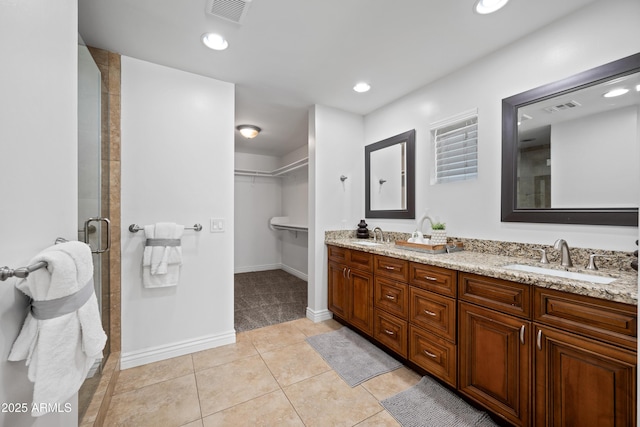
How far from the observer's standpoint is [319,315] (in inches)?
115

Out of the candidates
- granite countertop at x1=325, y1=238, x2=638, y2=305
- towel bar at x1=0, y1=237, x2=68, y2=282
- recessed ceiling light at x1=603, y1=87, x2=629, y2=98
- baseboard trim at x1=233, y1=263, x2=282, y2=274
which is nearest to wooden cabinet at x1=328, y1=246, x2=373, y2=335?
granite countertop at x1=325, y1=238, x2=638, y2=305

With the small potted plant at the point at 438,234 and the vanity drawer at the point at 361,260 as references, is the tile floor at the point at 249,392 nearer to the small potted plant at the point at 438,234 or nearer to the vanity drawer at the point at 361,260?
the vanity drawer at the point at 361,260

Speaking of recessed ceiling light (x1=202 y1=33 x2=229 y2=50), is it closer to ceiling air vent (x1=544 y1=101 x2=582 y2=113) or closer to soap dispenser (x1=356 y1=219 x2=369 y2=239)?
soap dispenser (x1=356 y1=219 x2=369 y2=239)

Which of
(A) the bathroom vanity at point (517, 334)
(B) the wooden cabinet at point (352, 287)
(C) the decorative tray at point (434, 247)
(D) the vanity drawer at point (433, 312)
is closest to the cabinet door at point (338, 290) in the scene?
(B) the wooden cabinet at point (352, 287)

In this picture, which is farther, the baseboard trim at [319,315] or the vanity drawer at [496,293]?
the baseboard trim at [319,315]

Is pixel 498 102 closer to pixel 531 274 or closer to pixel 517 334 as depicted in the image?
pixel 531 274

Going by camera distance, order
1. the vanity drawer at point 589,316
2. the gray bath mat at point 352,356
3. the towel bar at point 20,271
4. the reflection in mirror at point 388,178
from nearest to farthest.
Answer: the towel bar at point 20,271, the vanity drawer at point 589,316, the gray bath mat at point 352,356, the reflection in mirror at point 388,178

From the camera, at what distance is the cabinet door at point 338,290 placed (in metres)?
2.67

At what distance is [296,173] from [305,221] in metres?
1.03

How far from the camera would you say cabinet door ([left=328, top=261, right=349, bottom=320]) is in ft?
8.77

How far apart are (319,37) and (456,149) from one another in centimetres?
145

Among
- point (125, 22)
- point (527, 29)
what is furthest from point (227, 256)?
point (527, 29)

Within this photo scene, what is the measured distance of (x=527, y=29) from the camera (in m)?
1.72

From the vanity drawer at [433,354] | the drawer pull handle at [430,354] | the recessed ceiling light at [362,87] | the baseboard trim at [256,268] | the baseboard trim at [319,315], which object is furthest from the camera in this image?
the baseboard trim at [256,268]
